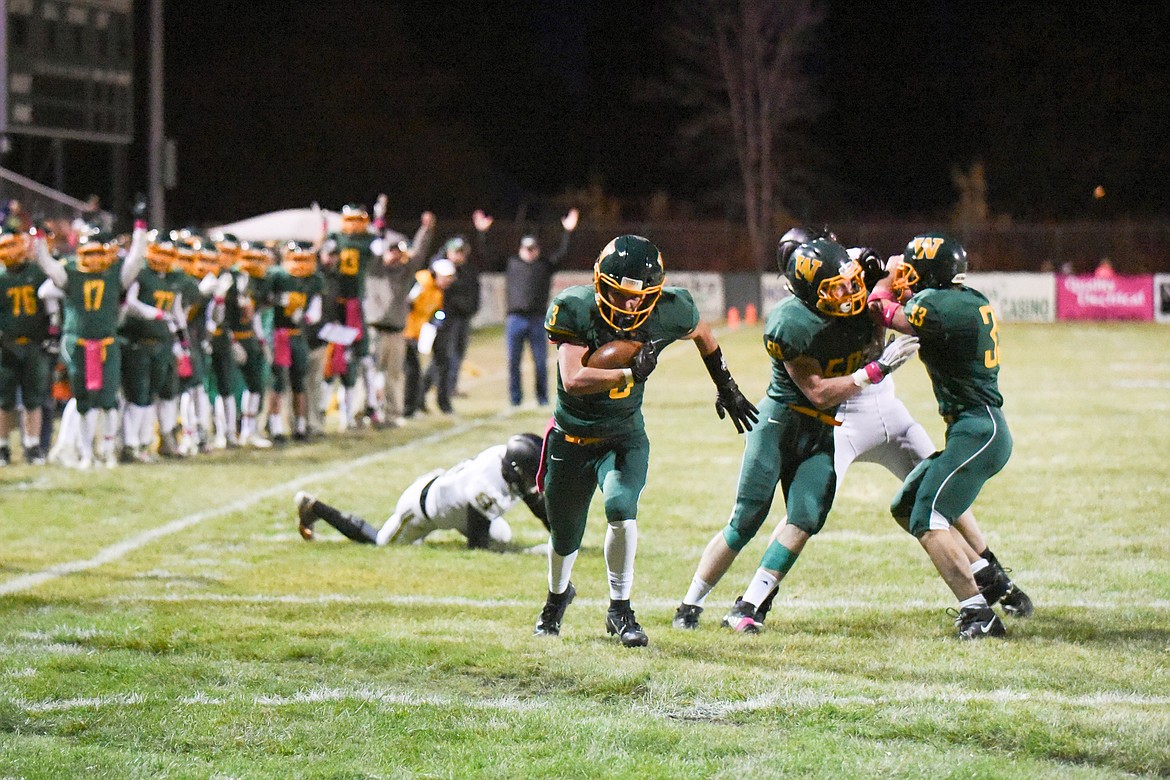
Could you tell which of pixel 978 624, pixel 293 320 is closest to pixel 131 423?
pixel 293 320

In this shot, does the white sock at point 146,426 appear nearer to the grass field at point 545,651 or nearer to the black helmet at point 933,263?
the grass field at point 545,651

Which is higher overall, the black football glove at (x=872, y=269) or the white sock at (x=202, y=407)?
the black football glove at (x=872, y=269)

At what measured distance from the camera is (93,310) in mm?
A: 12445

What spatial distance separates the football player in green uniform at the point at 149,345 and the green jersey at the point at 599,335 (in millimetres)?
7143

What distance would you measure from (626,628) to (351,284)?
942cm

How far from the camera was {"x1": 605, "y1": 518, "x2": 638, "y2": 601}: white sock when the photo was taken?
6.48m

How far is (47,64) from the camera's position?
20.1m

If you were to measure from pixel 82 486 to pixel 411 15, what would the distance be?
154ft

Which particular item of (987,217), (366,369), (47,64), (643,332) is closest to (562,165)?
(987,217)

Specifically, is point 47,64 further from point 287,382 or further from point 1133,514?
point 1133,514

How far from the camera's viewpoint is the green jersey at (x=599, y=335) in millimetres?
6344

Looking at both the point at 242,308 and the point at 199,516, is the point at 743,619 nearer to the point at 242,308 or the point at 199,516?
the point at 199,516

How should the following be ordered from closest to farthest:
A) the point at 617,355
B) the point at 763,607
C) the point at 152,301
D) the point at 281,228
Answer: the point at 617,355 < the point at 763,607 < the point at 152,301 < the point at 281,228

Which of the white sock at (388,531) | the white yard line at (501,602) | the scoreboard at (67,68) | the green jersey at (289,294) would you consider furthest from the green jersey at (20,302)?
the scoreboard at (67,68)
